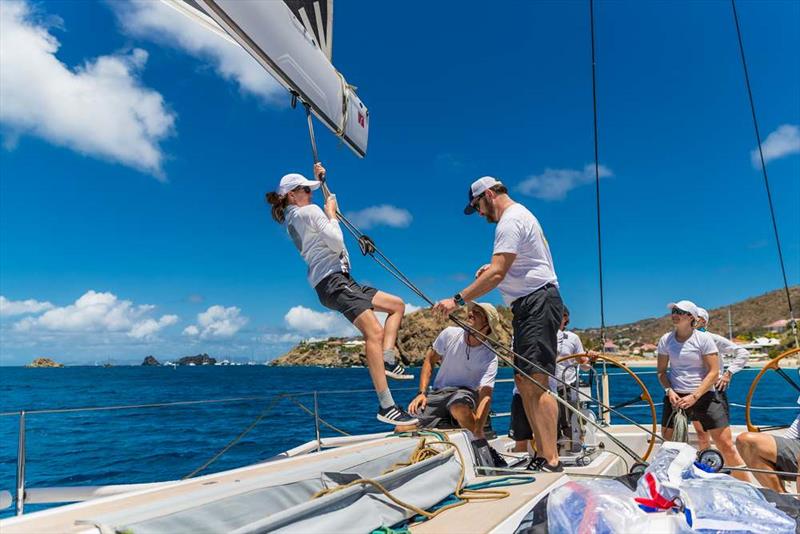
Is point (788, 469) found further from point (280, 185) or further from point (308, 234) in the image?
point (280, 185)

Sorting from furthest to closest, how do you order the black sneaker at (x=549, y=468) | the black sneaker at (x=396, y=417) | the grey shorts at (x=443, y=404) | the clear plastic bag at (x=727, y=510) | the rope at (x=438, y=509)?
the grey shorts at (x=443, y=404) → the black sneaker at (x=396, y=417) → the black sneaker at (x=549, y=468) → the rope at (x=438, y=509) → the clear plastic bag at (x=727, y=510)

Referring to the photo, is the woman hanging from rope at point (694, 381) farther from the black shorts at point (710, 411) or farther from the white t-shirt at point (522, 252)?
the white t-shirt at point (522, 252)

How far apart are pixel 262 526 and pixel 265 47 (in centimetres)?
181

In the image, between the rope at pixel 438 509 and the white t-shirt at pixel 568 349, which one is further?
the white t-shirt at pixel 568 349

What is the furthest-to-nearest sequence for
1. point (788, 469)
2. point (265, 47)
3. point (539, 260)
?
point (539, 260), point (788, 469), point (265, 47)

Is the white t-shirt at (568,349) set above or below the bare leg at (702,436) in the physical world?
above

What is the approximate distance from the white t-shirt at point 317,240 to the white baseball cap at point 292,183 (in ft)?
0.39

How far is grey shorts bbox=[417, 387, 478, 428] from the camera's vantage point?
4.26 meters

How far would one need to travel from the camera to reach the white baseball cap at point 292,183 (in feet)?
12.4

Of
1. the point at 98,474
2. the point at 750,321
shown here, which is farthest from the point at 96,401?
the point at 750,321

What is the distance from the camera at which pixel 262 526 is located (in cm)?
167

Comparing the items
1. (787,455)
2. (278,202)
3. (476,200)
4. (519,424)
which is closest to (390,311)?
(476,200)

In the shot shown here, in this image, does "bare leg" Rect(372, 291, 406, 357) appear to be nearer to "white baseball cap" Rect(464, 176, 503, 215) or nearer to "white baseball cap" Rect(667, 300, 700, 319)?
"white baseball cap" Rect(464, 176, 503, 215)

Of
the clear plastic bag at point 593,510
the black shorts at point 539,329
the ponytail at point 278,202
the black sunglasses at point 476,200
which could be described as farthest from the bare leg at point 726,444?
the ponytail at point 278,202
